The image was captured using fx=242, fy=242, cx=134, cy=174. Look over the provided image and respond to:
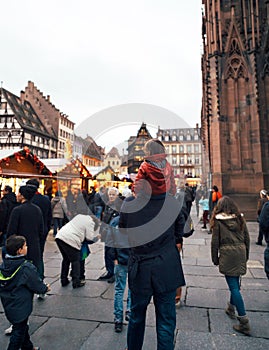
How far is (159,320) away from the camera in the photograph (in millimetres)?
2133

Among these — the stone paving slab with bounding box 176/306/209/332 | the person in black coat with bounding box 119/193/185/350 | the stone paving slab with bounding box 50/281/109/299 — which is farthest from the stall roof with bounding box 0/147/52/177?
the person in black coat with bounding box 119/193/185/350

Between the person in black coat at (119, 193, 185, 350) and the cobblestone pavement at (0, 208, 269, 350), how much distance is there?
738 millimetres

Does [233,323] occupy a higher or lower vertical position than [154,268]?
lower

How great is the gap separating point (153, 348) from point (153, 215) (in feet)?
5.16

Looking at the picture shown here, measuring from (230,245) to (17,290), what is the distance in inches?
101

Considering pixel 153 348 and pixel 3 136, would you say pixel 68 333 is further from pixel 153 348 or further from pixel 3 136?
pixel 3 136

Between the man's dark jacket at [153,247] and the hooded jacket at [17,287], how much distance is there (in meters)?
1.06

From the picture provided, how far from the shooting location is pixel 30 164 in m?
12.1

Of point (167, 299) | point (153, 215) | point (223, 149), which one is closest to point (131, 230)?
point (153, 215)

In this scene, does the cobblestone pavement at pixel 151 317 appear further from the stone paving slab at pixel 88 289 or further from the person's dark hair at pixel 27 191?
the person's dark hair at pixel 27 191

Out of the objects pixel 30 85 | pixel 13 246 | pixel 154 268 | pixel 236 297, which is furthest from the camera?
pixel 30 85

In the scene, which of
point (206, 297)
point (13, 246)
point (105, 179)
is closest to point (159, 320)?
point (13, 246)

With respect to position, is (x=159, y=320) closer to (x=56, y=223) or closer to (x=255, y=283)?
(x=255, y=283)

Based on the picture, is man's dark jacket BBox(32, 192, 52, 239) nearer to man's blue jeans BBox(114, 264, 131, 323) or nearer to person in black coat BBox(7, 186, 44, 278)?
person in black coat BBox(7, 186, 44, 278)
